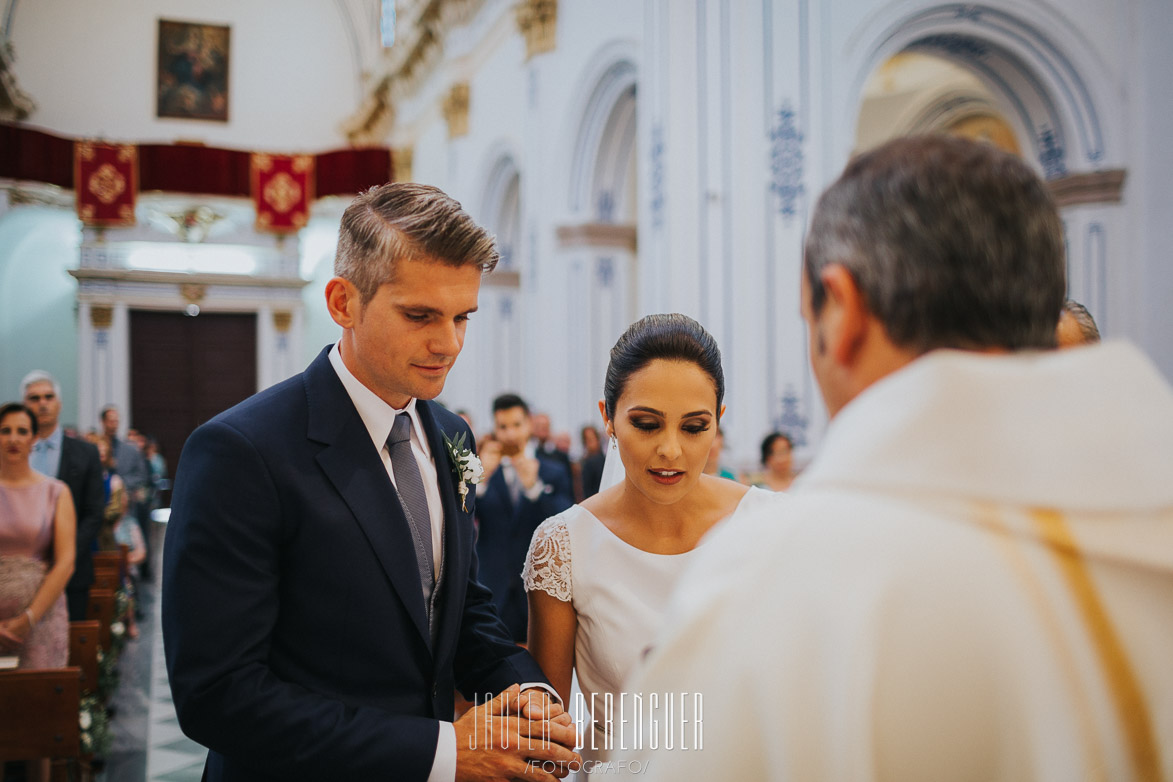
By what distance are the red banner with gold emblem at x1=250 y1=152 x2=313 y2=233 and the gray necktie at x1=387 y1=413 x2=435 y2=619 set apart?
16.1m

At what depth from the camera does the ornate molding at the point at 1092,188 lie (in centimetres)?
740

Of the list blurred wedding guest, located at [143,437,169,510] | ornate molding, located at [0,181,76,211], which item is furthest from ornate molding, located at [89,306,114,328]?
blurred wedding guest, located at [143,437,169,510]

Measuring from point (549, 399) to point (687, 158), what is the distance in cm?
384

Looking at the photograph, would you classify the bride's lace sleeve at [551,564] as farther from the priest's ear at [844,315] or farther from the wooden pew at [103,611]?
the wooden pew at [103,611]

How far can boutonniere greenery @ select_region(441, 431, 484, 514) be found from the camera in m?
1.87

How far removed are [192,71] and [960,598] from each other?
19.4 metres

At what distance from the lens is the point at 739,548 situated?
87 cm

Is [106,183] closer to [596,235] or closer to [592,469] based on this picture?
[596,235]

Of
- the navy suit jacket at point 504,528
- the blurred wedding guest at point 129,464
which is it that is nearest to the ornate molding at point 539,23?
the blurred wedding guest at point 129,464

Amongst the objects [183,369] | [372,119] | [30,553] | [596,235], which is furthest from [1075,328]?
[372,119]

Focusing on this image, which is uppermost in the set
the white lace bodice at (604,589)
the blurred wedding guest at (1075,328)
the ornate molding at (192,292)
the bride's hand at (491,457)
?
the ornate molding at (192,292)

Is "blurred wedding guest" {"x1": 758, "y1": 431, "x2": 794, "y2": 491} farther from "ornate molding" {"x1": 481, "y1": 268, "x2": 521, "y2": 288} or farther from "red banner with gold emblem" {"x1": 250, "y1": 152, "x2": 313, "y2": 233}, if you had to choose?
"red banner with gold emblem" {"x1": 250, "y1": 152, "x2": 313, "y2": 233}

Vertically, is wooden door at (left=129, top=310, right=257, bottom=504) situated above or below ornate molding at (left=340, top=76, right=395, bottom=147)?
below

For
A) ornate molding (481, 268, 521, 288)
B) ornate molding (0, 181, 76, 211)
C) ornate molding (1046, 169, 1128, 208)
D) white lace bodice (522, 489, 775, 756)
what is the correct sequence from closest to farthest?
white lace bodice (522, 489, 775, 756) < ornate molding (1046, 169, 1128, 208) < ornate molding (481, 268, 521, 288) < ornate molding (0, 181, 76, 211)
